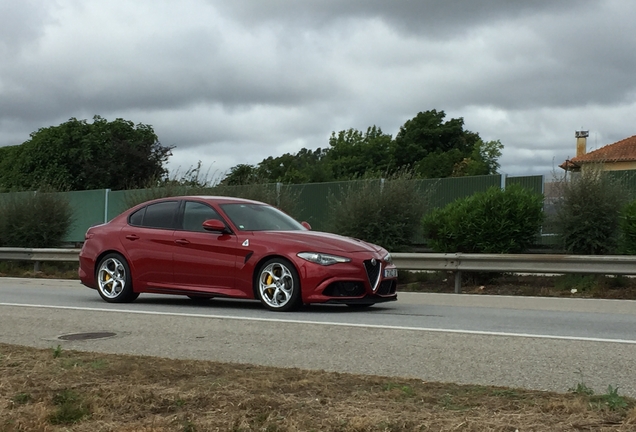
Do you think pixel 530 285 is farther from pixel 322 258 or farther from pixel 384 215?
pixel 322 258

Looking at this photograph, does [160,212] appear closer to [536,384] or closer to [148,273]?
[148,273]

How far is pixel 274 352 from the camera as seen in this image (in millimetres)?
7500

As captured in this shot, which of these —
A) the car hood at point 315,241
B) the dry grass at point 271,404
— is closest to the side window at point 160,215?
the car hood at point 315,241

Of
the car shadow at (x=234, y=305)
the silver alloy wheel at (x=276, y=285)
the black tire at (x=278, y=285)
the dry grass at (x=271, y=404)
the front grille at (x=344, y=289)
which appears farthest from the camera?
the car shadow at (x=234, y=305)

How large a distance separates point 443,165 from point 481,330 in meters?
76.0

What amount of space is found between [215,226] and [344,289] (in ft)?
6.30

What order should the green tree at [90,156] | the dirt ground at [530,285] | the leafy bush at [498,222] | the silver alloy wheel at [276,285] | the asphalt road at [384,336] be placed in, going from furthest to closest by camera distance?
1. the green tree at [90,156]
2. the leafy bush at [498,222]
3. the dirt ground at [530,285]
4. the silver alloy wheel at [276,285]
5. the asphalt road at [384,336]

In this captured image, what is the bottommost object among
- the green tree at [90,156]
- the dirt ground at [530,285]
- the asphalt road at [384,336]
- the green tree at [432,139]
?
the asphalt road at [384,336]

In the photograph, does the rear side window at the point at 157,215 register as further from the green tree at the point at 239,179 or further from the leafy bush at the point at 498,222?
the green tree at the point at 239,179

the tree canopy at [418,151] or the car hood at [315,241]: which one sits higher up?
the tree canopy at [418,151]

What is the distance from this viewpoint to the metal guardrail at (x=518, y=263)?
1423 centimetres

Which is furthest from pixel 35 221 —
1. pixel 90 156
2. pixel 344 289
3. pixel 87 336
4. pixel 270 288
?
pixel 90 156

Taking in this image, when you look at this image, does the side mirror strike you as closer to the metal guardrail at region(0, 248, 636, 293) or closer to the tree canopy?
the metal guardrail at region(0, 248, 636, 293)

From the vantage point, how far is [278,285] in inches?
423
